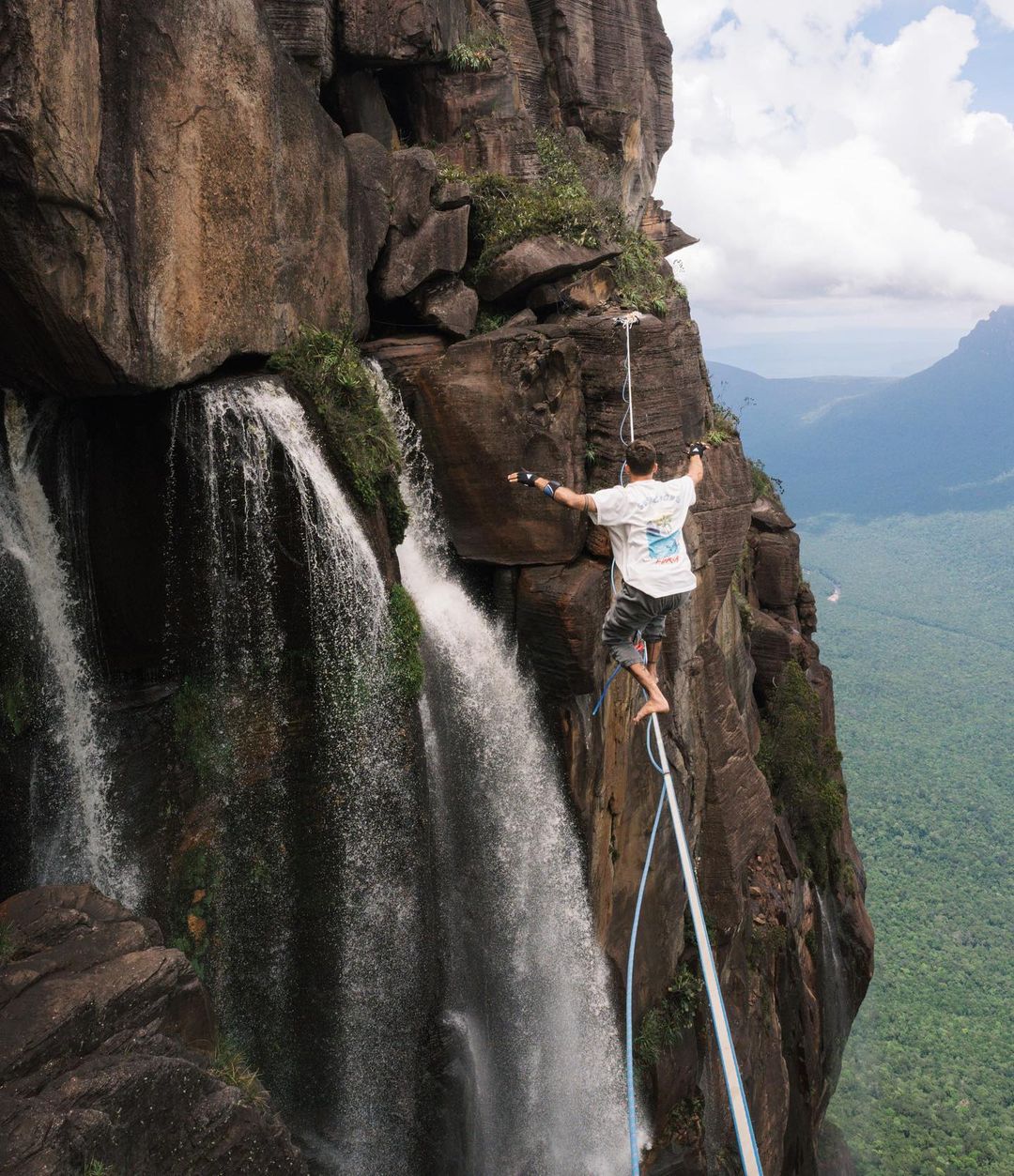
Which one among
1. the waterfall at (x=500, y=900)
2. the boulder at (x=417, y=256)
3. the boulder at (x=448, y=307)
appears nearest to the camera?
the waterfall at (x=500, y=900)

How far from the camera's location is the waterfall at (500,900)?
460 inches

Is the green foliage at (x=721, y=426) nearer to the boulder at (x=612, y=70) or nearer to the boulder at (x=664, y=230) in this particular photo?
the boulder at (x=612, y=70)

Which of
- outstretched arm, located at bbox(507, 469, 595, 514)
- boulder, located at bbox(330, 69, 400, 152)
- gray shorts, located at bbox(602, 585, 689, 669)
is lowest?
gray shorts, located at bbox(602, 585, 689, 669)

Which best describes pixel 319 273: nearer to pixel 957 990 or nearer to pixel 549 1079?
pixel 549 1079

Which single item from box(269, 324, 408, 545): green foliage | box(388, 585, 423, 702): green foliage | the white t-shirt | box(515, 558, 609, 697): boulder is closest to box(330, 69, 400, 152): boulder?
box(269, 324, 408, 545): green foliage

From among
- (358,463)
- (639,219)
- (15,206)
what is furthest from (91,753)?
(639,219)

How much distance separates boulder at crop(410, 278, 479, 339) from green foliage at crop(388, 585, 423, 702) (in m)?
3.90

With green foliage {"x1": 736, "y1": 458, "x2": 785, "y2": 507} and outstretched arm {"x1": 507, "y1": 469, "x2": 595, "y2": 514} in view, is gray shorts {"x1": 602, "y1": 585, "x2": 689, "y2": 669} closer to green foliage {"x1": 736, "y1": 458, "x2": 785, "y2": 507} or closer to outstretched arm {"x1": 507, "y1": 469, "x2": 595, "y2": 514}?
outstretched arm {"x1": 507, "y1": 469, "x2": 595, "y2": 514}

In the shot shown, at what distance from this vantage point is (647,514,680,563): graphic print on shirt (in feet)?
28.4

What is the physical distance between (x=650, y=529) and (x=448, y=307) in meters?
5.31

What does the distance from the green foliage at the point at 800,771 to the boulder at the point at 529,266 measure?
39.7 feet

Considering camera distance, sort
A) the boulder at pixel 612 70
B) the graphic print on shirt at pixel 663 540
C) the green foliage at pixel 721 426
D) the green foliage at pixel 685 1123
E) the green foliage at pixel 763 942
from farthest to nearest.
→ the boulder at pixel 612 70 < the green foliage at pixel 763 942 < the green foliage at pixel 721 426 < the green foliage at pixel 685 1123 < the graphic print on shirt at pixel 663 540

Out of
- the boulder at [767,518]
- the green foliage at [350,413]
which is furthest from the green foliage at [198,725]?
the boulder at [767,518]

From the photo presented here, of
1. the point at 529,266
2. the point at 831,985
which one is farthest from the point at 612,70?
the point at 831,985
